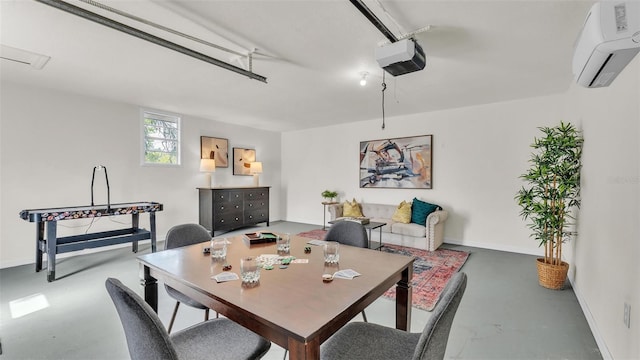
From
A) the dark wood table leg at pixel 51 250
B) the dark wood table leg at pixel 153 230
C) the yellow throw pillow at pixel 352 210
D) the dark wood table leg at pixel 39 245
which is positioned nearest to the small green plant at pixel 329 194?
the yellow throw pillow at pixel 352 210

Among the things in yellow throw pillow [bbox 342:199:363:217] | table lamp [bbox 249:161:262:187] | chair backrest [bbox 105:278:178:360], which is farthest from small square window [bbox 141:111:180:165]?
chair backrest [bbox 105:278:178:360]

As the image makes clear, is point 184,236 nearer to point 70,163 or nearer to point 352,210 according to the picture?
point 70,163

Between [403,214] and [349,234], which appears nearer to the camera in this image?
[349,234]

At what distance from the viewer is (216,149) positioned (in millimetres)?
6152

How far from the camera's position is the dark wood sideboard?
565 cm

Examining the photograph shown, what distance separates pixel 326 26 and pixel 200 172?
4554 millimetres

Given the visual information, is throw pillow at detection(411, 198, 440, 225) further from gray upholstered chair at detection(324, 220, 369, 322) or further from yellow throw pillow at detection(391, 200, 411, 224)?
gray upholstered chair at detection(324, 220, 369, 322)

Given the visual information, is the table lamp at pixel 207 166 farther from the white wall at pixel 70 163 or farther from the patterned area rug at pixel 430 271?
the patterned area rug at pixel 430 271

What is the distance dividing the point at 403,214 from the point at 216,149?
4.11 metres

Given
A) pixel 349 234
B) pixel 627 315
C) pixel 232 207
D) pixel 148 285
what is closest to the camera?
pixel 627 315

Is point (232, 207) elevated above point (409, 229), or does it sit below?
above

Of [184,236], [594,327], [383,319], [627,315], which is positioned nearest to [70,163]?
[184,236]

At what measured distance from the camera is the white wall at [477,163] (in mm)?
4449

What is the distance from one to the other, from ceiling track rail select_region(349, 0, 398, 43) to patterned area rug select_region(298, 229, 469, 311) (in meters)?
2.12
